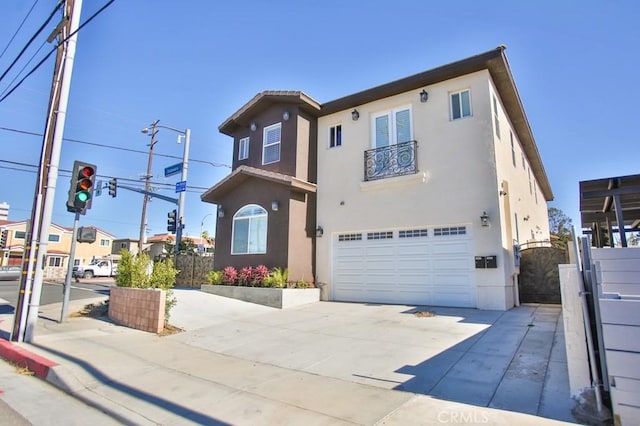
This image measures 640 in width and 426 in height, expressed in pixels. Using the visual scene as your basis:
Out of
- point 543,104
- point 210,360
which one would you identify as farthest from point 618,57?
point 210,360

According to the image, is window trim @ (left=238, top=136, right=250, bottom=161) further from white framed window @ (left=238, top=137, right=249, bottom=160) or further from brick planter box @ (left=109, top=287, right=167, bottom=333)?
brick planter box @ (left=109, top=287, right=167, bottom=333)

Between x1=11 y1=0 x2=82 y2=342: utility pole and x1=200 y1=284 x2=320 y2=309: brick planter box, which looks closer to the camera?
x1=11 y1=0 x2=82 y2=342: utility pole

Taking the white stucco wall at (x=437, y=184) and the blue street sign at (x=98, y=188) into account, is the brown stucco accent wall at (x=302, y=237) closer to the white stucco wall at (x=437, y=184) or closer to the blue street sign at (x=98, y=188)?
the white stucco wall at (x=437, y=184)

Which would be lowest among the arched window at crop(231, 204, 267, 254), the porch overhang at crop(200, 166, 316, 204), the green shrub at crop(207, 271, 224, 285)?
the green shrub at crop(207, 271, 224, 285)

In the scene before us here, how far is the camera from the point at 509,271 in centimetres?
1041

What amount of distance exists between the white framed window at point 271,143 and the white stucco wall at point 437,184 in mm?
1938

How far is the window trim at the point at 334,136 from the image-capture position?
14.3m

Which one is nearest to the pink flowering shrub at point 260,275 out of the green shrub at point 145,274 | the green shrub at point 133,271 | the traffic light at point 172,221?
the green shrub at point 145,274

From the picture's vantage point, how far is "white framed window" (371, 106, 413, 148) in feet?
41.1

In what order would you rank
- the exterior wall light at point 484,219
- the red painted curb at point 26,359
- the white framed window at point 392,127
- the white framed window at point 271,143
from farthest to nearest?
the white framed window at point 271,143, the white framed window at point 392,127, the exterior wall light at point 484,219, the red painted curb at point 26,359

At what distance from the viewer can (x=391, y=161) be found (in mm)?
12492

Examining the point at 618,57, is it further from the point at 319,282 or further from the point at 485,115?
the point at 319,282

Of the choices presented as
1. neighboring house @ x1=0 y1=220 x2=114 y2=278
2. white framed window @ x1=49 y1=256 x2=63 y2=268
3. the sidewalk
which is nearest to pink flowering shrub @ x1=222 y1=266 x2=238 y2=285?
the sidewalk

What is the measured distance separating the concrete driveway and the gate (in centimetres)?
81
